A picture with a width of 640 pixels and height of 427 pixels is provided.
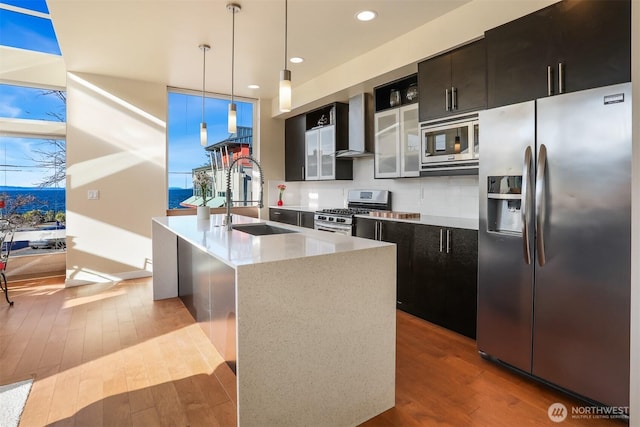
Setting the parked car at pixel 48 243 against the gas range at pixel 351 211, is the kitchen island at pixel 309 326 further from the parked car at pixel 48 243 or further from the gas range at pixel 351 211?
the parked car at pixel 48 243

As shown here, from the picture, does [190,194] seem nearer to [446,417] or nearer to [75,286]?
[75,286]

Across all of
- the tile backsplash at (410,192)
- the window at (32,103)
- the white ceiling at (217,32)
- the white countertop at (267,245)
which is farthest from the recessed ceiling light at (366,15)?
the window at (32,103)

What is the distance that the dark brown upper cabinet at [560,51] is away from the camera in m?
1.84

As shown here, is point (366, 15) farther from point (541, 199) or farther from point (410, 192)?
point (541, 199)

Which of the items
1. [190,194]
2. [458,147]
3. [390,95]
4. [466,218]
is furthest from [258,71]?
[466,218]

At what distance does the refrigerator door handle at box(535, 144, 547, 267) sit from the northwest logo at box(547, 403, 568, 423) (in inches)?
31.3

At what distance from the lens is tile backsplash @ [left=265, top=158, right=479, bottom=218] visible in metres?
3.51

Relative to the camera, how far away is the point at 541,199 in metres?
2.05

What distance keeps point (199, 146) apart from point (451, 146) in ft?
12.4

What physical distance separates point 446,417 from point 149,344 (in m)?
2.20

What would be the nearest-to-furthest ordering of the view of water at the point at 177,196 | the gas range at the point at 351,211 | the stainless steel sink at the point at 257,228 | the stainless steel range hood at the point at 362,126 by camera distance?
1. the stainless steel sink at the point at 257,228
2. the gas range at the point at 351,211
3. the stainless steel range hood at the point at 362,126
4. the view of water at the point at 177,196

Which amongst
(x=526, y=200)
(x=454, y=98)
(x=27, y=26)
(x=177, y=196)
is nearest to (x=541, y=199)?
(x=526, y=200)

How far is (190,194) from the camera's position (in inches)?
216

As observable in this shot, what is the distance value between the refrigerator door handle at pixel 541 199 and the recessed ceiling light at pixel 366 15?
1.80m
